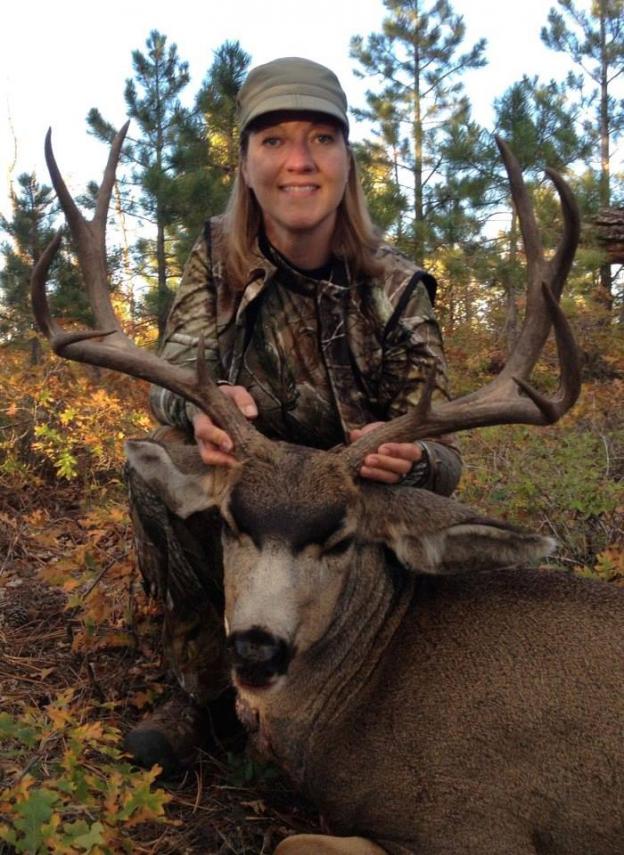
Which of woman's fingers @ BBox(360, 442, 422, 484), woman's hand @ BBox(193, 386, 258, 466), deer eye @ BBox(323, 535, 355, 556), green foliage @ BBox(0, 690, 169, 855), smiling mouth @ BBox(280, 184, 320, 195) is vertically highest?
smiling mouth @ BBox(280, 184, 320, 195)

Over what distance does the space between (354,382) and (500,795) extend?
227cm

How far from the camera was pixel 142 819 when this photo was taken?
11.4ft

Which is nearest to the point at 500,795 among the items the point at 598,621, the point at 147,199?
the point at 598,621

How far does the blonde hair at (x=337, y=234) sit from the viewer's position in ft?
16.4

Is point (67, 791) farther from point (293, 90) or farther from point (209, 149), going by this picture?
point (209, 149)

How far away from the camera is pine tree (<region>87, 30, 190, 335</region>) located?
12711 millimetres

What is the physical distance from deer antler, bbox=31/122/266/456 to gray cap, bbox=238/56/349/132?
777 millimetres

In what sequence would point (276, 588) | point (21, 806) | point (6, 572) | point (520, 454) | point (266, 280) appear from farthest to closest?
point (520, 454) < point (6, 572) < point (266, 280) < point (276, 588) < point (21, 806)

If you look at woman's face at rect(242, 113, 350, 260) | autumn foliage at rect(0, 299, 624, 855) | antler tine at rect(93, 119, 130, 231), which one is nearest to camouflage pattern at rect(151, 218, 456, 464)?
woman's face at rect(242, 113, 350, 260)

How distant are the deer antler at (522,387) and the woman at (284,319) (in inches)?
23.4

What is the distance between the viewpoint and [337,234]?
5.13 meters

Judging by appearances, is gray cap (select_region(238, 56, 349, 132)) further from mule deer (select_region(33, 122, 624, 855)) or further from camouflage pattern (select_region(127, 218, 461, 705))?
mule deer (select_region(33, 122, 624, 855))

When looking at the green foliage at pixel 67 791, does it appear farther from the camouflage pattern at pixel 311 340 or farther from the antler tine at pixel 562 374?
the antler tine at pixel 562 374

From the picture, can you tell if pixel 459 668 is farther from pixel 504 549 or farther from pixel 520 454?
pixel 520 454
